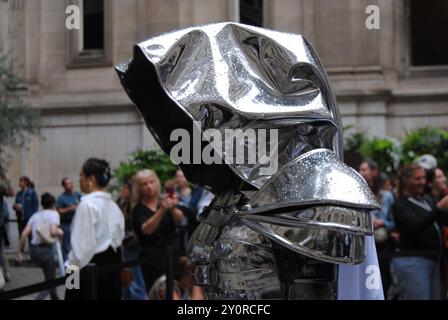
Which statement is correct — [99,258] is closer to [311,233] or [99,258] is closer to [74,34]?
[311,233]

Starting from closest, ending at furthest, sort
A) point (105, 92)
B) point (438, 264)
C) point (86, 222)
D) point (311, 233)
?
point (311, 233)
point (86, 222)
point (438, 264)
point (105, 92)

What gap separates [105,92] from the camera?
55.3 ft

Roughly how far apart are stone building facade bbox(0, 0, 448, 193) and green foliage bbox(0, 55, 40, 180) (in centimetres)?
110

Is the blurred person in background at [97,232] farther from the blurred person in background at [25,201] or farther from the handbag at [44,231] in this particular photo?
the blurred person in background at [25,201]

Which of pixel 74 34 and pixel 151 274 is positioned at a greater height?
pixel 74 34

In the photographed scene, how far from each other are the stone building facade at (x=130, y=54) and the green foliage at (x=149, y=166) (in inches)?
73.2

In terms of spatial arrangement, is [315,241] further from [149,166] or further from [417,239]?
[149,166]

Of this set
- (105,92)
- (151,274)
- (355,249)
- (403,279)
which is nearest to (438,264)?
(403,279)

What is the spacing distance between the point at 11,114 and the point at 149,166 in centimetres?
257

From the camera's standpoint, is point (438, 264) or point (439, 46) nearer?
point (438, 264)

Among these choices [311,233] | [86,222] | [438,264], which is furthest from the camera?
[438,264]

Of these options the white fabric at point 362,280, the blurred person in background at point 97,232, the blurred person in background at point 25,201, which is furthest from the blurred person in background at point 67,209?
the white fabric at point 362,280

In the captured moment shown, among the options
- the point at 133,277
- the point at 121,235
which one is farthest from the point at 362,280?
the point at 133,277

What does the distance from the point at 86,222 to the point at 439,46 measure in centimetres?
1260
